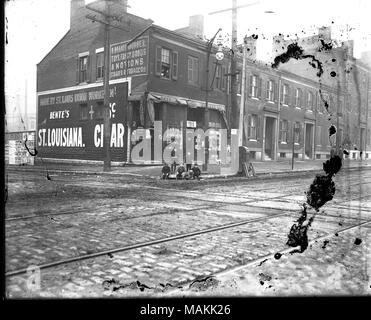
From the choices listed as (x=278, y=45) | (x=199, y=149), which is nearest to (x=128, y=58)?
(x=278, y=45)

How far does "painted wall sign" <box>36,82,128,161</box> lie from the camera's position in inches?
176

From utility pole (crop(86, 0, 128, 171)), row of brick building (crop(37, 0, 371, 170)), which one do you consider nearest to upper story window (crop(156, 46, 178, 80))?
row of brick building (crop(37, 0, 371, 170))

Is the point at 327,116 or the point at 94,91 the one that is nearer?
the point at 327,116

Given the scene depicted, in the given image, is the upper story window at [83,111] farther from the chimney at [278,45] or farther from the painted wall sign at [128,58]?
the chimney at [278,45]

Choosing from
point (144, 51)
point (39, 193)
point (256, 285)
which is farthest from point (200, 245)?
point (39, 193)

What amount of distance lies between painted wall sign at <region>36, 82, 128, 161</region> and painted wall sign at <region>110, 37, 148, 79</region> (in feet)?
0.72

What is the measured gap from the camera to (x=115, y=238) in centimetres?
418

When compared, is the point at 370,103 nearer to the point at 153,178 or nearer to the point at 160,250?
the point at 160,250

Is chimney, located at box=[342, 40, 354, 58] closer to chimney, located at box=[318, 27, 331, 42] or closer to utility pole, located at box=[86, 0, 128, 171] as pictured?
chimney, located at box=[318, 27, 331, 42]

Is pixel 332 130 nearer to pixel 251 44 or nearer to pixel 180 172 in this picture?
pixel 251 44

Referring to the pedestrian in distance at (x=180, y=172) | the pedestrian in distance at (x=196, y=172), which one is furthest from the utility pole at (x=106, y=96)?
the pedestrian in distance at (x=196, y=172)

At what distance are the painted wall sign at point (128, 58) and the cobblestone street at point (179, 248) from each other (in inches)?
70.9
